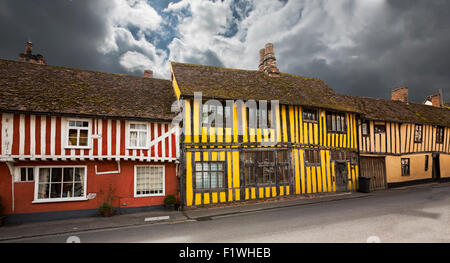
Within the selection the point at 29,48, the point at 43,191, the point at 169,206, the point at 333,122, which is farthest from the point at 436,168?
the point at 29,48

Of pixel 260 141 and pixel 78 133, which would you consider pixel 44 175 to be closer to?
pixel 78 133

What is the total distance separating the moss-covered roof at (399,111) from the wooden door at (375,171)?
2982 millimetres

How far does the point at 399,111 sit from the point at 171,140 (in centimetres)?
1859

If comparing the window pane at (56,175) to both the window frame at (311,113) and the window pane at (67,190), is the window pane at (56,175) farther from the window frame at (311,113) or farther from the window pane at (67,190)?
the window frame at (311,113)

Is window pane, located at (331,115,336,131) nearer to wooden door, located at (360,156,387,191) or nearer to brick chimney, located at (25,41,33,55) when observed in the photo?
wooden door, located at (360,156,387,191)

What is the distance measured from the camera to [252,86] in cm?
1305

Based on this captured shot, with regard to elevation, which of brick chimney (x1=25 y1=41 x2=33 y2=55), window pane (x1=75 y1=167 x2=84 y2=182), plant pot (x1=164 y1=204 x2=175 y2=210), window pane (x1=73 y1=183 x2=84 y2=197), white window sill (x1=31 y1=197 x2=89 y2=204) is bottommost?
plant pot (x1=164 y1=204 x2=175 y2=210)

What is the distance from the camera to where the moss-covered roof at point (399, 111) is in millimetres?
15820

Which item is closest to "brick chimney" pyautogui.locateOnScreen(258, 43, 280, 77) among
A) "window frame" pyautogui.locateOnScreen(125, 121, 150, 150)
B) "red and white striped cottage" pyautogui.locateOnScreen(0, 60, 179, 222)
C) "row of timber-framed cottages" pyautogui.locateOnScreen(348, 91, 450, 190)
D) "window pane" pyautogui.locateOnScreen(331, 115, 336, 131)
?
"window pane" pyautogui.locateOnScreen(331, 115, 336, 131)

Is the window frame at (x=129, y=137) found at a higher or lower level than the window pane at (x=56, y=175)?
higher

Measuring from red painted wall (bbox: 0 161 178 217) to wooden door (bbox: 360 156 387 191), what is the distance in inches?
502

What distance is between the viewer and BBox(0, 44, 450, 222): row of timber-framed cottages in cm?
879

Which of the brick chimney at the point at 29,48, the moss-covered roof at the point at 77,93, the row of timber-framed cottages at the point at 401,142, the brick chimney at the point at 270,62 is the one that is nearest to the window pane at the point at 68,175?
the moss-covered roof at the point at 77,93
